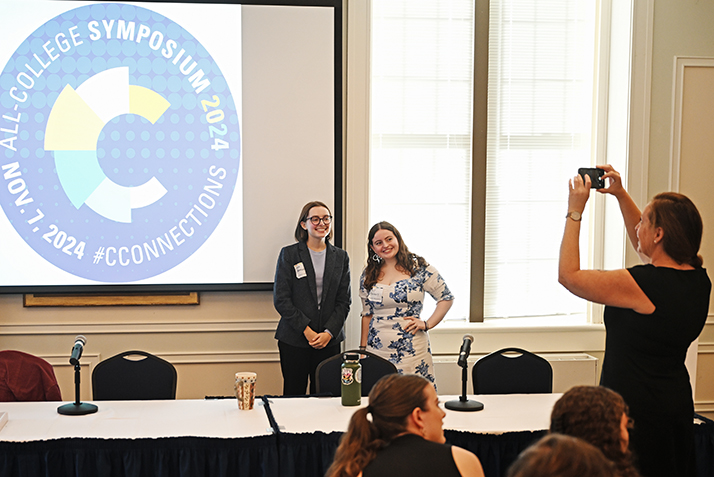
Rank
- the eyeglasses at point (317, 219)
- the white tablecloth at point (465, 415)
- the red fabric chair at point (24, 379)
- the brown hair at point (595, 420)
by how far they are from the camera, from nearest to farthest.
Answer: the brown hair at point (595, 420), the white tablecloth at point (465, 415), the red fabric chair at point (24, 379), the eyeglasses at point (317, 219)

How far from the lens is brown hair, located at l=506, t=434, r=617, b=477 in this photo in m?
0.85

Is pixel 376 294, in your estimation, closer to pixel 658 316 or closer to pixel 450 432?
pixel 450 432

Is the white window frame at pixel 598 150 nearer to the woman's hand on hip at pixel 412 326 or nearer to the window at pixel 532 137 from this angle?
the window at pixel 532 137

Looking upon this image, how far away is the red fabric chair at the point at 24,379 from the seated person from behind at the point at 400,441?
1.90 metres

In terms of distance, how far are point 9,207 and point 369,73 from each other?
2485mm

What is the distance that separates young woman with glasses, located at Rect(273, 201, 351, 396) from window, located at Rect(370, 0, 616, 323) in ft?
2.53

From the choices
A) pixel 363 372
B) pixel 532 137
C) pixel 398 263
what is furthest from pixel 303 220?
pixel 532 137

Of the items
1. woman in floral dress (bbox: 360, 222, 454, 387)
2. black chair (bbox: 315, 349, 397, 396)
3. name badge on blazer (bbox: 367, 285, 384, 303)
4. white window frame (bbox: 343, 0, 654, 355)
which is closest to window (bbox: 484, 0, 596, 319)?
white window frame (bbox: 343, 0, 654, 355)

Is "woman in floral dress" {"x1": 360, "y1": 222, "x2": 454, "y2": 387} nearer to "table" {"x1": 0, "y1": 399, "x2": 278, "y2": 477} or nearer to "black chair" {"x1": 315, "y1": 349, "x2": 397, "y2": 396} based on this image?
"black chair" {"x1": 315, "y1": 349, "x2": 397, "y2": 396}

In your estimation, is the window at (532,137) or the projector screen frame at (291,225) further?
the window at (532,137)

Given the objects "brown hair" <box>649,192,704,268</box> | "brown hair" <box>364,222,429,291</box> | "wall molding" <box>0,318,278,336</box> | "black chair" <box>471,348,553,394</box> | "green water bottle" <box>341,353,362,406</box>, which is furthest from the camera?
"wall molding" <box>0,318,278,336</box>

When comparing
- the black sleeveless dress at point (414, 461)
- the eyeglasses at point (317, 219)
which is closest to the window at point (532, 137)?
the eyeglasses at point (317, 219)

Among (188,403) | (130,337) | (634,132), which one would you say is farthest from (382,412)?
(634,132)

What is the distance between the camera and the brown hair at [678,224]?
187 centimetres
